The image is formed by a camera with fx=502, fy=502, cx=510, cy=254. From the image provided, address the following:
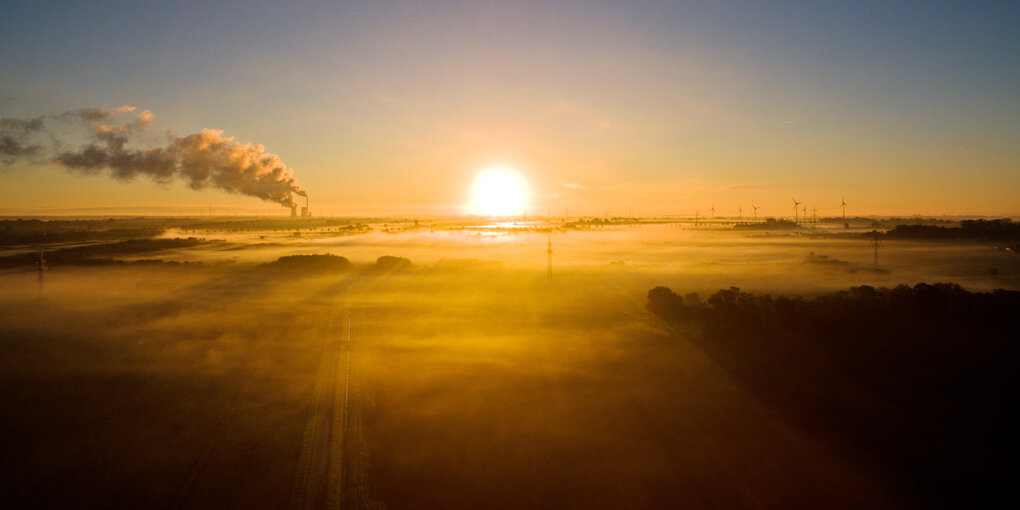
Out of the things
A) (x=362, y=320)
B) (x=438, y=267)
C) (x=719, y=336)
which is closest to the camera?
(x=719, y=336)

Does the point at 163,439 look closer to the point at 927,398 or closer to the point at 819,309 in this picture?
the point at 927,398

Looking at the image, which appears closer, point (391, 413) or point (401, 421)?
point (401, 421)

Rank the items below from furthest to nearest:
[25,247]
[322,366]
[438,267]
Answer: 1. [25,247]
2. [438,267]
3. [322,366]

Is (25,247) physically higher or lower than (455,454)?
higher

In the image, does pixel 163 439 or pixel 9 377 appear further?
pixel 9 377

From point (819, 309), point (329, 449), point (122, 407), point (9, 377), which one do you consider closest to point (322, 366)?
point (122, 407)
